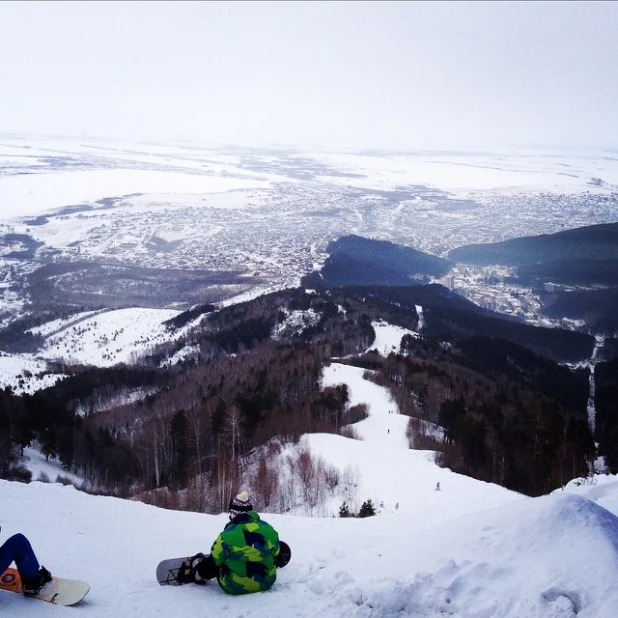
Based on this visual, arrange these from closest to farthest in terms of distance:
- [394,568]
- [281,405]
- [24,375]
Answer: [394,568], [281,405], [24,375]

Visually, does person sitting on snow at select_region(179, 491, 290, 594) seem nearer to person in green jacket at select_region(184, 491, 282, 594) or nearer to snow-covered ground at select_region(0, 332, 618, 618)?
person in green jacket at select_region(184, 491, 282, 594)

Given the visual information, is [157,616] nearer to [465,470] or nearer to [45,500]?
[45,500]

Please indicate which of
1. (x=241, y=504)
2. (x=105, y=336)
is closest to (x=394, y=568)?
(x=241, y=504)

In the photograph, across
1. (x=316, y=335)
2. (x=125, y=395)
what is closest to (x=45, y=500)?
(x=125, y=395)

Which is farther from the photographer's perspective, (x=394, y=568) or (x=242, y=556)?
(x=394, y=568)

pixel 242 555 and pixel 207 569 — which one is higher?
pixel 242 555

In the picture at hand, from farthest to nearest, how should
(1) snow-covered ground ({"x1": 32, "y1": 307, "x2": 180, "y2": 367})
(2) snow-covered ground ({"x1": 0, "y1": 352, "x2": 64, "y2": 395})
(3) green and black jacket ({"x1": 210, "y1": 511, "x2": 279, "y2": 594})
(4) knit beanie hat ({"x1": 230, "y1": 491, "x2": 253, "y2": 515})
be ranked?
1. (1) snow-covered ground ({"x1": 32, "y1": 307, "x2": 180, "y2": 367})
2. (2) snow-covered ground ({"x1": 0, "y1": 352, "x2": 64, "y2": 395})
3. (4) knit beanie hat ({"x1": 230, "y1": 491, "x2": 253, "y2": 515})
4. (3) green and black jacket ({"x1": 210, "y1": 511, "x2": 279, "y2": 594})

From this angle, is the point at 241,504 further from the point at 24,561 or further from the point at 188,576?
the point at 24,561

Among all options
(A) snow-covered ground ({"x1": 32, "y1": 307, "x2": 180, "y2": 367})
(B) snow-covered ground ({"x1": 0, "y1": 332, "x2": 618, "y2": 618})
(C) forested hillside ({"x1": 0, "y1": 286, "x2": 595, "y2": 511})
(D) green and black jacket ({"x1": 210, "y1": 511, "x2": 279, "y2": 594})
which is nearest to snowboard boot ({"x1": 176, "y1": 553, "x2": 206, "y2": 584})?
(B) snow-covered ground ({"x1": 0, "y1": 332, "x2": 618, "y2": 618})
